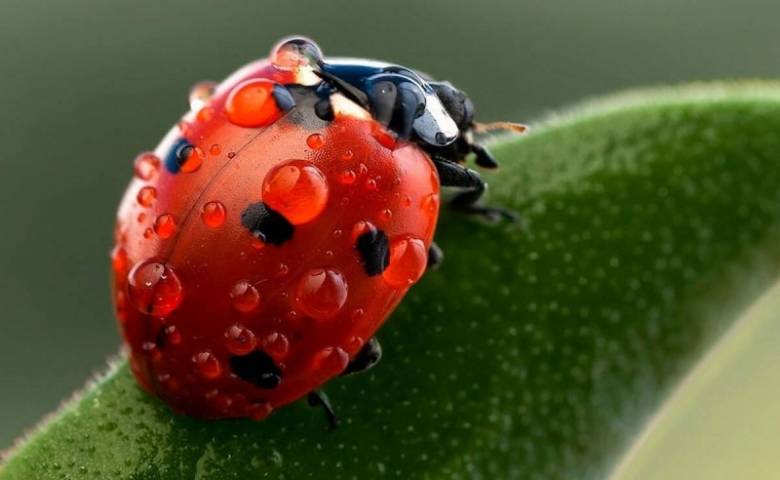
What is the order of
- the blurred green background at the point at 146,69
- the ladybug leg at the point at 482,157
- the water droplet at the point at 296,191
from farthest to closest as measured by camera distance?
the blurred green background at the point at 146,69, the ladybug leg at the point at 482,157, the water droplet at the point at 296,191

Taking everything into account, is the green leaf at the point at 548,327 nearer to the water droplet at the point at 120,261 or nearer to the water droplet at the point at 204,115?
the water droplet at the point at 120,261

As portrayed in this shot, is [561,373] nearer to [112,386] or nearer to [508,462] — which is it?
[508,462]

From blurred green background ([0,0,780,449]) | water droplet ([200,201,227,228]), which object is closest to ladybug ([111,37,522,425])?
water droplet ([200,201,227,228])

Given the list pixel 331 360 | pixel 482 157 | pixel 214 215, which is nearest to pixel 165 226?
pixel 214 215

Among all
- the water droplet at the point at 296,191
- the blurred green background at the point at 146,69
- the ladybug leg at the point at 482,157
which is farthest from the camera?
the blurred green background at the point at 146,69

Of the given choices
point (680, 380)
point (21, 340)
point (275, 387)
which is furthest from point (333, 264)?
point (21, 340)

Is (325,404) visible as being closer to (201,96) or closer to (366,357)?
(366,357)

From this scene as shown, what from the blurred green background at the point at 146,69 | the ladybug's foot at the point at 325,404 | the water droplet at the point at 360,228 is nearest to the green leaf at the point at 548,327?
the ladybug's foot at the point at 325,404
